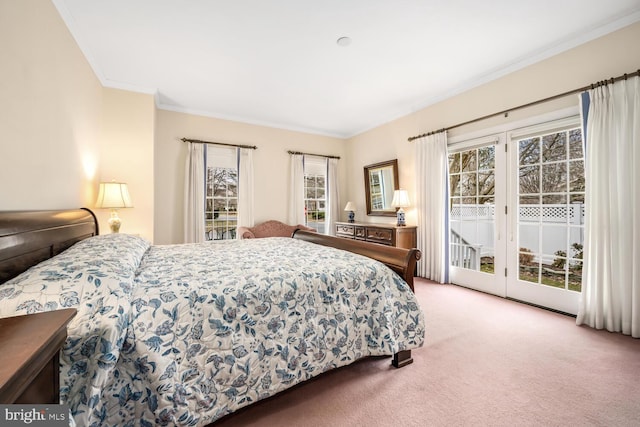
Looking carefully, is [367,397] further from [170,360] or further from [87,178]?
[87,178]

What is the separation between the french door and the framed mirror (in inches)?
42.0

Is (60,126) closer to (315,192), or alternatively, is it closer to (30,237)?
(30,237)

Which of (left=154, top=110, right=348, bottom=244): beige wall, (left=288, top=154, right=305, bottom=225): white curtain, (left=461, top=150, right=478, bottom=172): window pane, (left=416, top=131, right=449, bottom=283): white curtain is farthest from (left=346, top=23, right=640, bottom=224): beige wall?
(left=154, top=110, right=348, bottom=244): beige wall

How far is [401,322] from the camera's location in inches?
73.4

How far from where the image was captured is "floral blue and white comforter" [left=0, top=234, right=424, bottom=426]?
0.95 m

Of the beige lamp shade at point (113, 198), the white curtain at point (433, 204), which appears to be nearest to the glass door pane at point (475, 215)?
the white curtain at point (433, 204)

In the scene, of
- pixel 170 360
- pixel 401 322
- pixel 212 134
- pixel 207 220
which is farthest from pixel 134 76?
pixel 401 322

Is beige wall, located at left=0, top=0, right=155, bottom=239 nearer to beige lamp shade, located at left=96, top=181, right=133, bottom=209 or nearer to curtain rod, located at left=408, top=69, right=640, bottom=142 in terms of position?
beige lamp shade, located at left=96, top=181, right=133, bottom=209

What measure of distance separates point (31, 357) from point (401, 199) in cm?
436

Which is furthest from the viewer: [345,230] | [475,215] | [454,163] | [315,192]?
[315,192]

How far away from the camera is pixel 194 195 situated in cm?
420

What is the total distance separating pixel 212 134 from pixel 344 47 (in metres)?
Result: 2.77

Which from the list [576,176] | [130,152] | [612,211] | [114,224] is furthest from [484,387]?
[130,152]

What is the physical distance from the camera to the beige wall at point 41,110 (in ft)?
5.07
